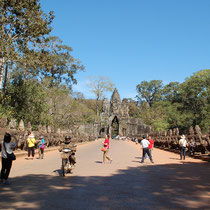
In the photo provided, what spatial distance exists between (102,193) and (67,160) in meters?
3.34

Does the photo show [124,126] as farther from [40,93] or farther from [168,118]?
[40,93]

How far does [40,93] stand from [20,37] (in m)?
7.60

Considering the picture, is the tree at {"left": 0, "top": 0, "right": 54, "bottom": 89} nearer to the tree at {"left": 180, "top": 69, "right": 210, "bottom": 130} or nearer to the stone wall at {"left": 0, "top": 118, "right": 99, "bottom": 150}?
the stone wall at {"left": 0, "top": 118, "right": 99, "bottom": 150}

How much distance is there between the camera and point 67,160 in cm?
968

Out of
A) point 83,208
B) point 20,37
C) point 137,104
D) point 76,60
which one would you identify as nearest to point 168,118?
point 76,60

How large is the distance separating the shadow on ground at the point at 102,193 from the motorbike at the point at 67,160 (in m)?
0.60

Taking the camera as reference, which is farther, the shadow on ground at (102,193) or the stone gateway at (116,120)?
the stone gateway at (116,120)

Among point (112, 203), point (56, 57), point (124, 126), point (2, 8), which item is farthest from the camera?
point (124, 126)

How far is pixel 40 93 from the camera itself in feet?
97.7

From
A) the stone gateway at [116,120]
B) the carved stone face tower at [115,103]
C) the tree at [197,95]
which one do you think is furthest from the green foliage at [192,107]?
the carved stone face tower at [115,103]

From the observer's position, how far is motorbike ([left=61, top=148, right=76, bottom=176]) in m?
9.37

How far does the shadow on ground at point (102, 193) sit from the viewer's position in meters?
5.48

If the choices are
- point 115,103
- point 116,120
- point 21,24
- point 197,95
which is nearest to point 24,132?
point 21,24

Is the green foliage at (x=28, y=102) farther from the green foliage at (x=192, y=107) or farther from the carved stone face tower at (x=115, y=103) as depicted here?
the carved stone face tower at (x=115, y=103)
